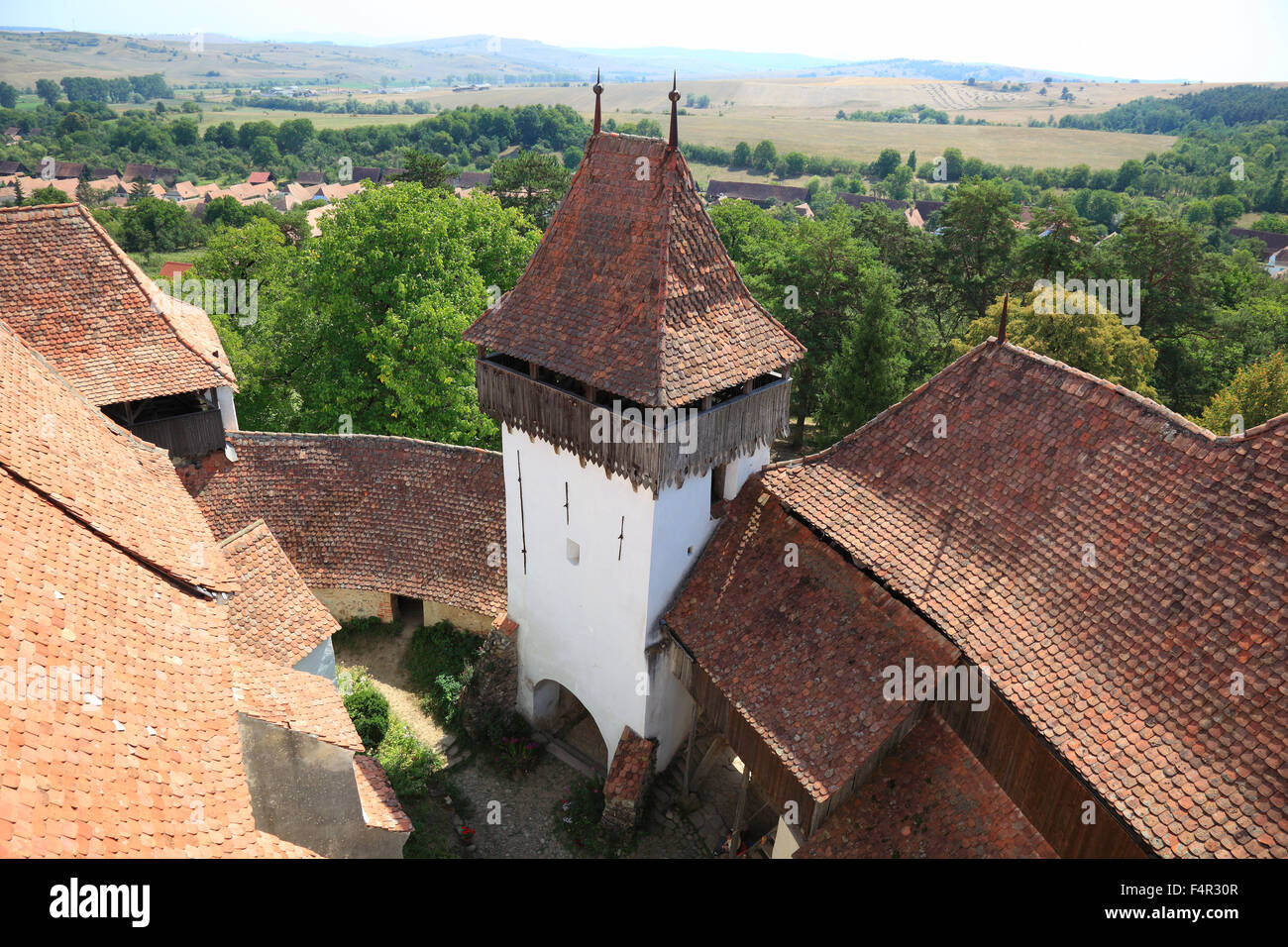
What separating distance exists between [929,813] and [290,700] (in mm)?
10442

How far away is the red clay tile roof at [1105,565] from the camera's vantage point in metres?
10.4

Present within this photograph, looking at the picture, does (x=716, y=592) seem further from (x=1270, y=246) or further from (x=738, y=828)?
(x=1270, y=246)

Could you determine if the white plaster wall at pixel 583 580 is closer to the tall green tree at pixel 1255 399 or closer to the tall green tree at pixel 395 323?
the tall green tree at pixel 395 323

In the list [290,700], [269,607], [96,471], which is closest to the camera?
[290,700]

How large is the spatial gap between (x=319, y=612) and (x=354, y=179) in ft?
385

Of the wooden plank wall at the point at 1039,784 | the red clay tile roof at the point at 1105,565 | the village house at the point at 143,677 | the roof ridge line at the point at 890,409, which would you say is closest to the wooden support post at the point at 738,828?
the wooden plank wall at the point at 1039,784

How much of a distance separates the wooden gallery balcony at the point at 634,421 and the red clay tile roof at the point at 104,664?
6.14 metres

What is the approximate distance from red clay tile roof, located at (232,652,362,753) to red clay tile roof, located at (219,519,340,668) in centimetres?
60

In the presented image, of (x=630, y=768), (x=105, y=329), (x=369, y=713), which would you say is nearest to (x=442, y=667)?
(x=369, y=713)

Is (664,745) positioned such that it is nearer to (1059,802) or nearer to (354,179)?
(1059,802)

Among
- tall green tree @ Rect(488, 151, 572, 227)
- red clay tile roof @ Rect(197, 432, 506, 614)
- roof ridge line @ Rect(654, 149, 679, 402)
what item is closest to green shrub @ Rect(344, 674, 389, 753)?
red clay tile roof @ Rect(197, 432, 506, 614)

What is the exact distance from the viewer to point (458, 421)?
91.2 feet

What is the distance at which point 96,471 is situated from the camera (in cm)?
1523

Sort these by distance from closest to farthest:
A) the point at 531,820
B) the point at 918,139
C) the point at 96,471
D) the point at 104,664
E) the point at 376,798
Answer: the point at 104,664 < the point at 96,471 < the point at 376,798 < the point at 531,820 < the point at 918,139
